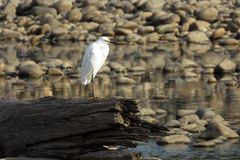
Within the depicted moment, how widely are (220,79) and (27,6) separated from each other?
19267 millimetres

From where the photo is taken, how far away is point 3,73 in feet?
75.4

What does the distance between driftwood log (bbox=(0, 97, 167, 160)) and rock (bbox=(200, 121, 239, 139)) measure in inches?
140

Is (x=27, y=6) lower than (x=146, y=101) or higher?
higher

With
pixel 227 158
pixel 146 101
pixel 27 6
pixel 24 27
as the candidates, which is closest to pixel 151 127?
pixel 227 158

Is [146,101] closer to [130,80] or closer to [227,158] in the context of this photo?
[130,80]

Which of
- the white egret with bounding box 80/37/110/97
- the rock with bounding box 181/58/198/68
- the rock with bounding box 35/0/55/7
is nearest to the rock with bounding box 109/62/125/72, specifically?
the rock with bounding box 181/58/198/68

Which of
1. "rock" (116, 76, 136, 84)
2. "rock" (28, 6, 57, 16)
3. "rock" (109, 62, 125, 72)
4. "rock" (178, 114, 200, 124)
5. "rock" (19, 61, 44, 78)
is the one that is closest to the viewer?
"rock" (178, 114, 200, 124)

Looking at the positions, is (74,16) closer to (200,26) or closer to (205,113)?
(200,26)

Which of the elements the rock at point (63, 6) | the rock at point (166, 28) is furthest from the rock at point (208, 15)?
the rock at point (63, 6)

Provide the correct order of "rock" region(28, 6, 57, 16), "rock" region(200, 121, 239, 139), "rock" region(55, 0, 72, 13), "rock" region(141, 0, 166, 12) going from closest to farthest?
"rock" region(200, 121, 239, 139)
"rock" region(141, 0, 166, 12)
"rock" region(28, 6, 57, 16)
"rock" region(55, 0, 72, 13)

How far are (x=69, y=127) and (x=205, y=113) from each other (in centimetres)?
565

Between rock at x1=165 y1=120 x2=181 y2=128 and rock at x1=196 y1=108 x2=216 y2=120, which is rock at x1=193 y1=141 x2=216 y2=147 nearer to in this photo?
rock at x1=165 y1=120 x2=181 y2=128

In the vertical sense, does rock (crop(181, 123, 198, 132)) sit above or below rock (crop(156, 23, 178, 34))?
below

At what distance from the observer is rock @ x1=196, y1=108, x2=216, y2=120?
14375mm
